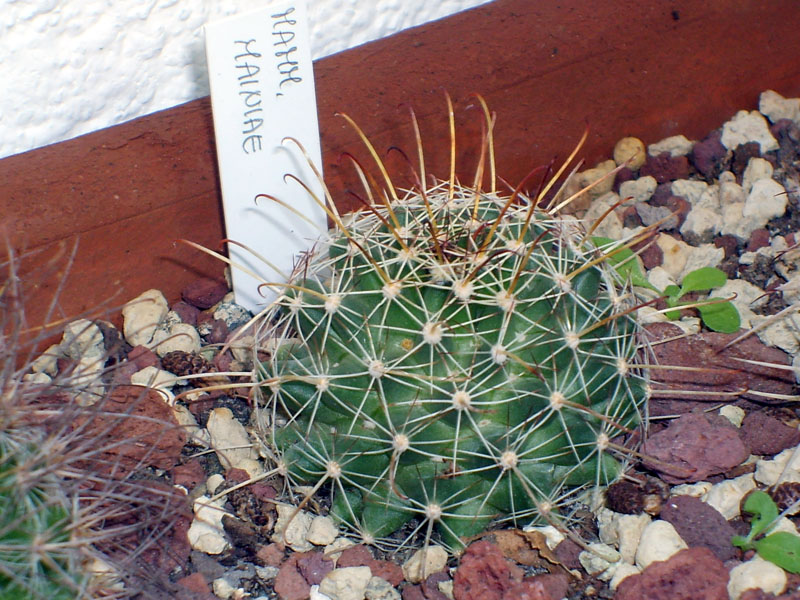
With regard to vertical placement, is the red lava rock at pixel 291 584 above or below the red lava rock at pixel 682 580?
below

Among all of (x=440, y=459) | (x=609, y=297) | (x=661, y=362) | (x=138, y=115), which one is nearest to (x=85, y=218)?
(x=138, y=115)

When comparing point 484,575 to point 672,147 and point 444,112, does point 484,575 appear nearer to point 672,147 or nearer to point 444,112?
point 444,112

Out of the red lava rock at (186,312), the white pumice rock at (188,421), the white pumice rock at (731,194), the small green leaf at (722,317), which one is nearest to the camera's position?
the white pumice rock at (188,421)

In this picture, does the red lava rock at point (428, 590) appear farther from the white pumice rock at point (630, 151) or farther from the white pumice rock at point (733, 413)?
the white pumice rock at point (630, 151)

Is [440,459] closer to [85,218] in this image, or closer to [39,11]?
[85,218]

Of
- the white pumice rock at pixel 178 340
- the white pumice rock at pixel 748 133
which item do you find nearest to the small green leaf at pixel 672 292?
the white pumice rock at pixel 748 133

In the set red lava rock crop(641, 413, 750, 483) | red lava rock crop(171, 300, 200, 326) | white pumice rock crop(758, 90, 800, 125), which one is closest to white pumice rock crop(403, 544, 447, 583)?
red lava rock crop(641, 413, 750, 483)

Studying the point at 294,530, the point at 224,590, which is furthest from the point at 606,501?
the point at 224,590
